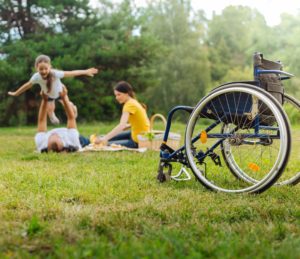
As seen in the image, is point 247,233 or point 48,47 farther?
point 48,47

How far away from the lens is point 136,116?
5.93 meters

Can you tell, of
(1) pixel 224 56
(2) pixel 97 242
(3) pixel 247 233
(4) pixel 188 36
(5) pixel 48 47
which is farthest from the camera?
(1) pixel 224 56

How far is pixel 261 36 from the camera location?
74.5ft

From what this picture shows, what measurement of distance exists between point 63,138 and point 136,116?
99 centimetres

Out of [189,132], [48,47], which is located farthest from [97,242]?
[48,47]

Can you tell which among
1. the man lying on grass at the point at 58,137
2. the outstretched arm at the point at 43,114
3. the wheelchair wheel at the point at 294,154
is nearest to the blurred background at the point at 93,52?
the man lying on grass at the point at 58,137

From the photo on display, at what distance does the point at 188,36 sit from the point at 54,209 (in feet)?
66.9

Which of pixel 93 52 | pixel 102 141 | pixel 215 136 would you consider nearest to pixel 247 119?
pixel 215 136

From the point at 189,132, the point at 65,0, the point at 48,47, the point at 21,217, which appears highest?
the point at 65,0

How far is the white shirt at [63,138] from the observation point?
5.81 m

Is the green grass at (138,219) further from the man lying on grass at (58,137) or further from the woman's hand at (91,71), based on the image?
the man lying on grass at (58,137)

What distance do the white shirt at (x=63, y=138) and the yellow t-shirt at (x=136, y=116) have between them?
776 mm

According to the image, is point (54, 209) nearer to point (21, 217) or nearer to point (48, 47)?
point (21, 217)

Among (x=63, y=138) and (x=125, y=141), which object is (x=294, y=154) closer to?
(x=125, y=141)
